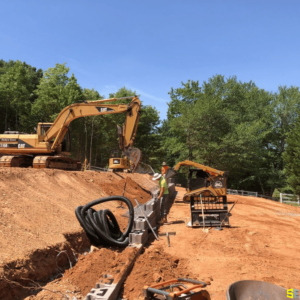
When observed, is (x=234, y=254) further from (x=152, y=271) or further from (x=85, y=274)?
(x=85, y=274)

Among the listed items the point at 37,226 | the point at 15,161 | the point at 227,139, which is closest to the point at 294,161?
the point at 227,139

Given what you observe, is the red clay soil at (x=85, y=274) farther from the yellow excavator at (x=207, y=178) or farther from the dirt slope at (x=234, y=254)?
the yellow excavator at (x=207, y=178)

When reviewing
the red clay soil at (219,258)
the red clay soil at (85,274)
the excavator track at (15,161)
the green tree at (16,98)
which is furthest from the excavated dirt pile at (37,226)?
the green tree at (16,98)

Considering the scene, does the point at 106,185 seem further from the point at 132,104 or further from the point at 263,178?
the point at 263,178

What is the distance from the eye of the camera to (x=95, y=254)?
244 inches

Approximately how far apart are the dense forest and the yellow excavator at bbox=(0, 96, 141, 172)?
18.5 meters

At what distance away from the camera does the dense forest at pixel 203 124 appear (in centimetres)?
3353

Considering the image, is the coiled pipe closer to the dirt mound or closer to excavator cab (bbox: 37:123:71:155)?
the dirt mound

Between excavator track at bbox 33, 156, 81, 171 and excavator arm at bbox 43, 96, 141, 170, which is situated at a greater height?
excavator arm at bbox 43, 96, 141, 170

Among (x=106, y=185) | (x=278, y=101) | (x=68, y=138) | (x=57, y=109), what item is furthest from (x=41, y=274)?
(x=278, y=101)

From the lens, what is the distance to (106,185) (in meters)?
14.6

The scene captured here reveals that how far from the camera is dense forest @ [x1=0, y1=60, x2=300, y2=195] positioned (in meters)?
33.5

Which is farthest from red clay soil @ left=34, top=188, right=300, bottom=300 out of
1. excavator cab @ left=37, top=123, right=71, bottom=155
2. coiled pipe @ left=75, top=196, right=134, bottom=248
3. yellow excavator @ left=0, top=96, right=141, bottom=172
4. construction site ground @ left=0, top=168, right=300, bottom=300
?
excavator cab @ left=37, top=123, right=71, bottom=155

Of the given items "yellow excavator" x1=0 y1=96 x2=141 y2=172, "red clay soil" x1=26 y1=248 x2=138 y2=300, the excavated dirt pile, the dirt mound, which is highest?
"yellow excavator" x1=0 y1=96 x2=141 y2=172
